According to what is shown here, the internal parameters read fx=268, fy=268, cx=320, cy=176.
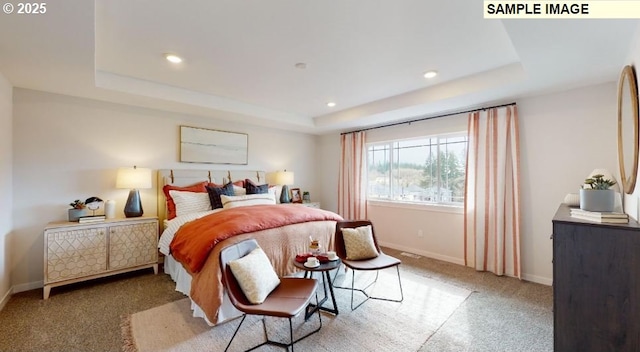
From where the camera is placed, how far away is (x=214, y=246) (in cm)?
236

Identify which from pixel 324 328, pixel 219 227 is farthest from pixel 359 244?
pixel 219 227

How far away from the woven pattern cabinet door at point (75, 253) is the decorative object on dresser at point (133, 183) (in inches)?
16.8

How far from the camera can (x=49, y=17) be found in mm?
1646

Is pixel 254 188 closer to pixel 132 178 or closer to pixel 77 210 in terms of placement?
pixel 132 178

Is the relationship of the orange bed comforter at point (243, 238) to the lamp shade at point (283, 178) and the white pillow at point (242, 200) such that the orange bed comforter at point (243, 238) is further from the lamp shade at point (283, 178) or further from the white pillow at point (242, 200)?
the lamp shade at point (283, 178)

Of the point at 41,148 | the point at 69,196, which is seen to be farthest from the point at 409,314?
the point at 41,148

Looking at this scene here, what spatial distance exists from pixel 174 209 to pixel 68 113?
1.66m

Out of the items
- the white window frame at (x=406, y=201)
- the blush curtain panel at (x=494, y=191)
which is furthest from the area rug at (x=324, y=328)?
the white window frame at (x=406, y=201)

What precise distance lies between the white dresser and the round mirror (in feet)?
15.1

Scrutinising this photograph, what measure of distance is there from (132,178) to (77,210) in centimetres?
Result: 64

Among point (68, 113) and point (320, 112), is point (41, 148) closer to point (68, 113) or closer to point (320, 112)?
point (68, 113)

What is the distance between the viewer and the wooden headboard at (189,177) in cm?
389

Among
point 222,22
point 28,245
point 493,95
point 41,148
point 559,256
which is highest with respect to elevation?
point 222,22

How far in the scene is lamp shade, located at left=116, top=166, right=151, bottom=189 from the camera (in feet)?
11.1
